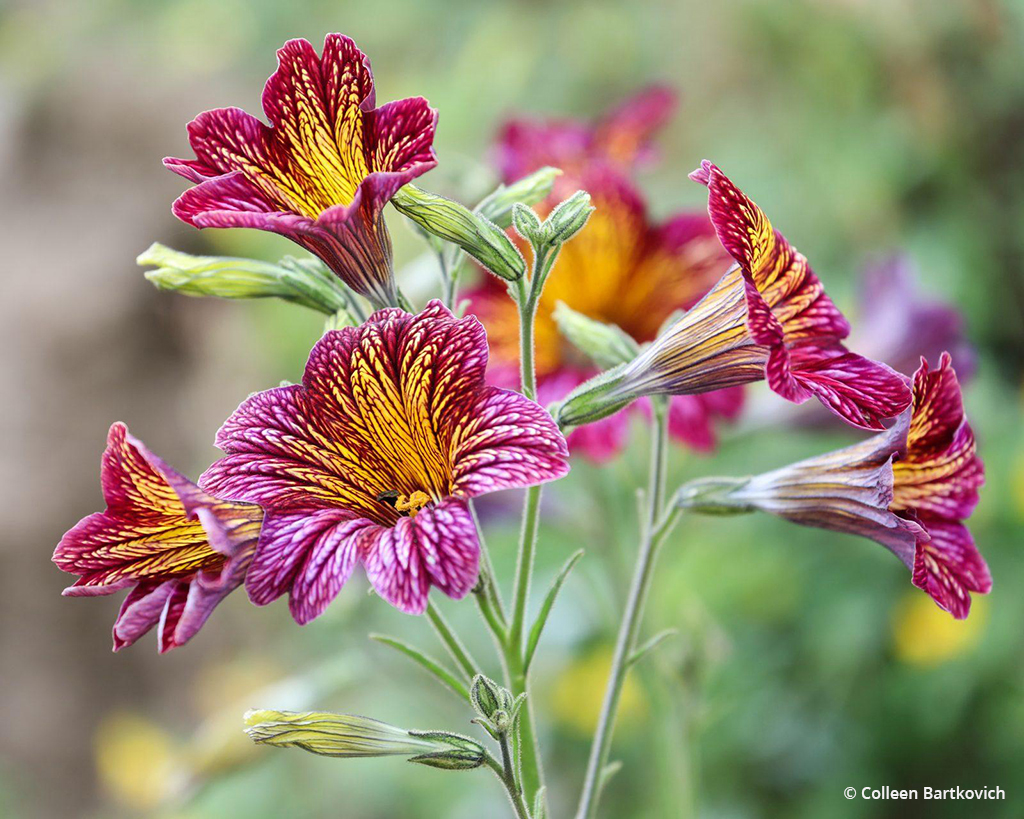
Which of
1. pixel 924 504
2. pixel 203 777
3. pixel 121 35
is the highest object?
pixel 121 35

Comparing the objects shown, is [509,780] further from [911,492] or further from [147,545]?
[911,492]

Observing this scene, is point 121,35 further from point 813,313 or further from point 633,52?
point 813,313

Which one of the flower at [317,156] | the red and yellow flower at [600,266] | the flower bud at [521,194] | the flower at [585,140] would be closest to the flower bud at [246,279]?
the flower at [317,156]

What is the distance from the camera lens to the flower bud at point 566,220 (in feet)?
2.97

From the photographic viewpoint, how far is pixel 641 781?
2.33 m

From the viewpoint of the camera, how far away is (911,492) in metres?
1.03

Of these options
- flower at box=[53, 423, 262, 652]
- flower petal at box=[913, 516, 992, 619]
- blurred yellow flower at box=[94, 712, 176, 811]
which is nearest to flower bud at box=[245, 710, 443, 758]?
flower at box=[53, 423, 262, 652]

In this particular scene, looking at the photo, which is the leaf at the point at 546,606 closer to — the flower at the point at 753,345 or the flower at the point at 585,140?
the flower at the point at 753,345

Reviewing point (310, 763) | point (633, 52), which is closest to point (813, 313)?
point (310, 763)

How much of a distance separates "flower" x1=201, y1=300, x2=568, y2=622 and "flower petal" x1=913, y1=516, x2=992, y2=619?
16.5 inches

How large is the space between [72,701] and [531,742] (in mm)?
3562

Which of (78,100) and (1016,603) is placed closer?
(1016,603)

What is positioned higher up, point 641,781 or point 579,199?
point 579,199

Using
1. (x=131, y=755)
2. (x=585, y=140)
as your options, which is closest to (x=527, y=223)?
(x=585, y=140)
